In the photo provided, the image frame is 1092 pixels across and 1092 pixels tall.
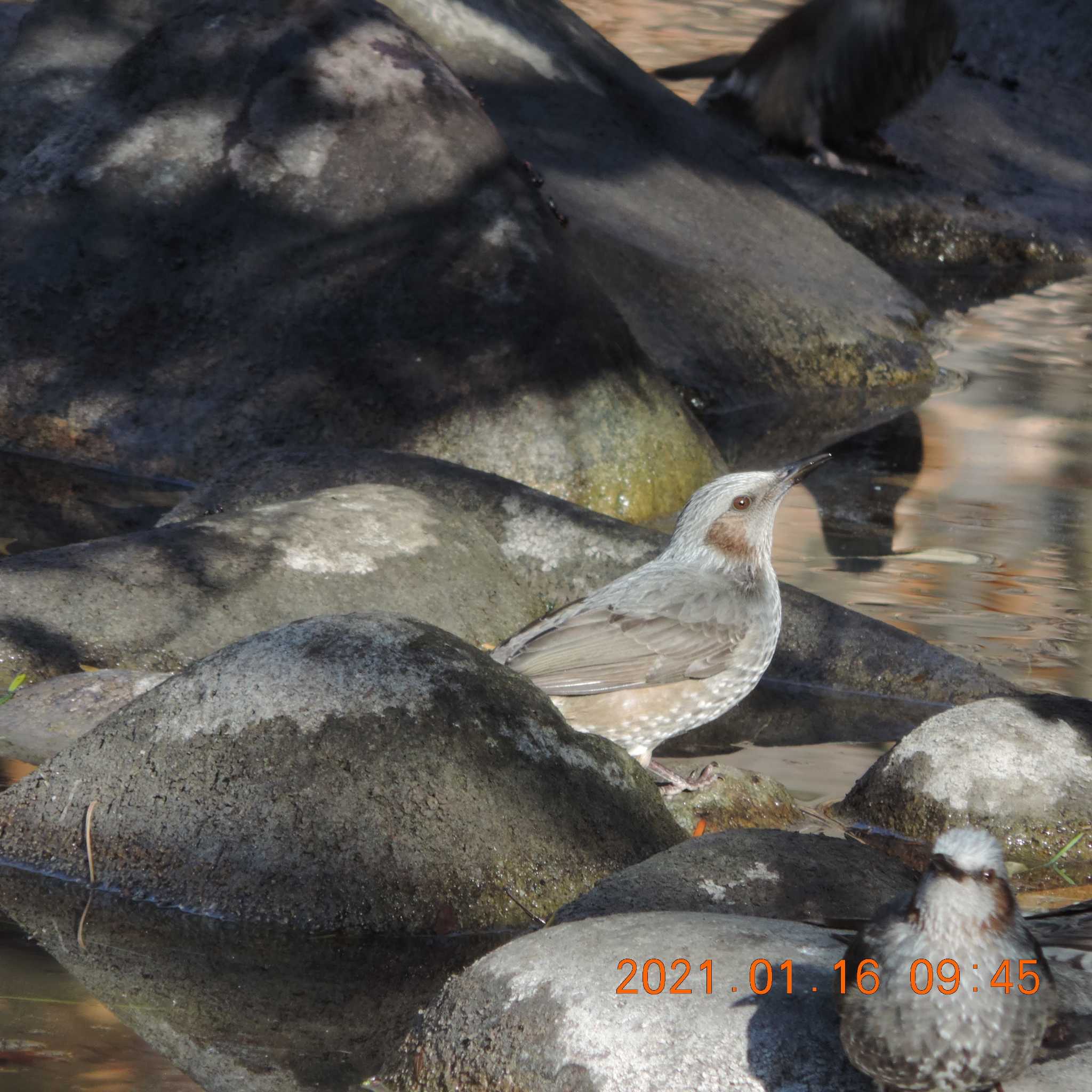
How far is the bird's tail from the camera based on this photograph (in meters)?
18.6

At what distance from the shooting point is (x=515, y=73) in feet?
41.8

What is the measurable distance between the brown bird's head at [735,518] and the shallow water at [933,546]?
2.44 ft

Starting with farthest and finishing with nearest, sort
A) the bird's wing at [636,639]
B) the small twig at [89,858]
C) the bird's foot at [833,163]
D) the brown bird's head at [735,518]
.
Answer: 1. the bird's foot at [833,163]
2. the brown bird's head at [735,518]
3. the bird's wing at [636,639]
4. the small twig at [89,858]

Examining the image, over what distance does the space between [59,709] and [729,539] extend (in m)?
2.23

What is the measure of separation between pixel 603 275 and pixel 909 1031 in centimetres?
858

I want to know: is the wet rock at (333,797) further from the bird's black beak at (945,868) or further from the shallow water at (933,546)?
the bird's black beak at (945,868)

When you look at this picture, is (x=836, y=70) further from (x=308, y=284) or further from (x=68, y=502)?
(x=68, y=502)

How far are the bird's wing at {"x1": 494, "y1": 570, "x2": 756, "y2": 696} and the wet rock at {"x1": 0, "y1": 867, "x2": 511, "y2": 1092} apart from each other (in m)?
1.22

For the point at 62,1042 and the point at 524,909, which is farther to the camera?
the point at 524,909

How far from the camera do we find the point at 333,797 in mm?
4273

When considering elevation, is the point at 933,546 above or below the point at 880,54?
below

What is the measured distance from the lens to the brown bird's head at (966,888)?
8.72 feet

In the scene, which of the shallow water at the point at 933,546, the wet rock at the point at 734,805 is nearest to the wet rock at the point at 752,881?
the wet rock at the point at 734,805
